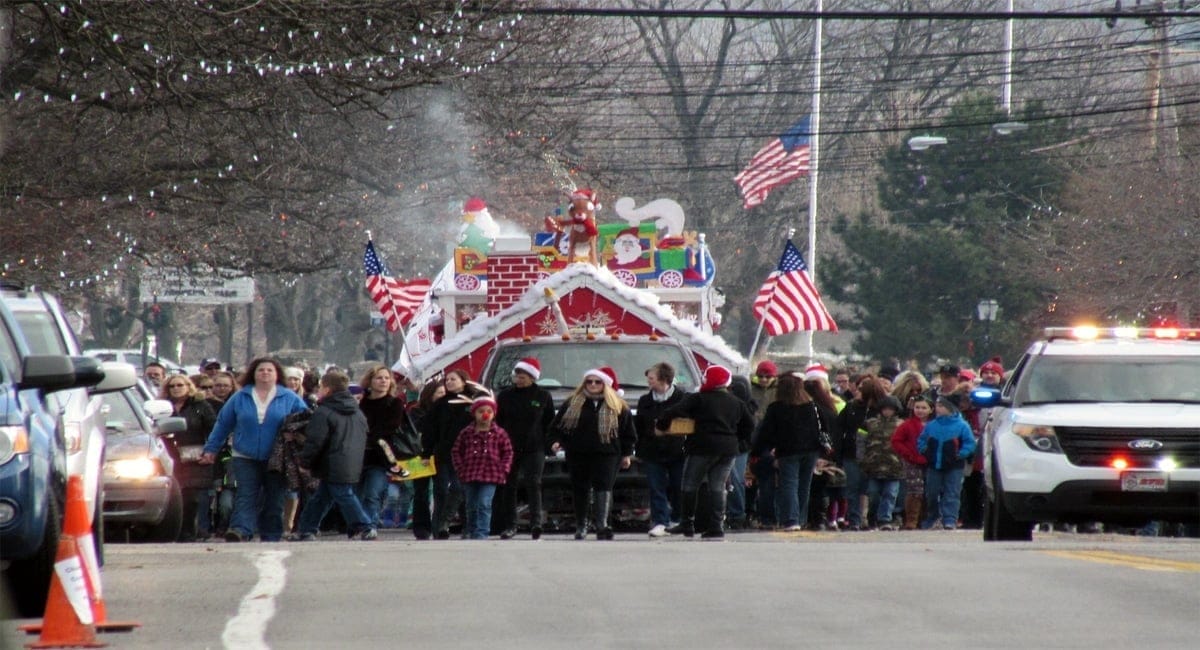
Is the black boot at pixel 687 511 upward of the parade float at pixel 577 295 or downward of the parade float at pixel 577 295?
downward

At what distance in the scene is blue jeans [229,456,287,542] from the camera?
16938 mm

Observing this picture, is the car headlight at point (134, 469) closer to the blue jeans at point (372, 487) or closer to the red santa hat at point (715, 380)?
the blue jeans at point (372, 487)

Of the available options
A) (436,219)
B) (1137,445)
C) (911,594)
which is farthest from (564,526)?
(436,219)

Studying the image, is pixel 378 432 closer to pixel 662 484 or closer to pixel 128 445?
pixel 128 445

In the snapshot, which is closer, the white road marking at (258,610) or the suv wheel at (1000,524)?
the white road marking at (258,610)

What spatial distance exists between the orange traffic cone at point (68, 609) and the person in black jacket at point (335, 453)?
8362 mm

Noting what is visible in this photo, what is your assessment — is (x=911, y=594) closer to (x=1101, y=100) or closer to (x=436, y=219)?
(x=436, y=219)

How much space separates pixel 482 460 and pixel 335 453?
1319mm

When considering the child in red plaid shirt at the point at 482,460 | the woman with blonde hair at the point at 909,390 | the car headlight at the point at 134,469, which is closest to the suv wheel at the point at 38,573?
the car headlight at the point at 134,469

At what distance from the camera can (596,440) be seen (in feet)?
57.8

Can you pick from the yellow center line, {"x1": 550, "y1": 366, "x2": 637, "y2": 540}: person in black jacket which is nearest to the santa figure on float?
{"x1": 550, "y1": 366, "x2": 637, "y2": 540}: person in black jacket

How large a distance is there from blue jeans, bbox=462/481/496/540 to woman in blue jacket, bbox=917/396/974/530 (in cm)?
436

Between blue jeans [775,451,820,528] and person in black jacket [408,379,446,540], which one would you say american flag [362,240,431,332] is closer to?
person in black jacket [408,379,446,540]

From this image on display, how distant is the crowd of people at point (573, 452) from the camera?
17.1 meters
